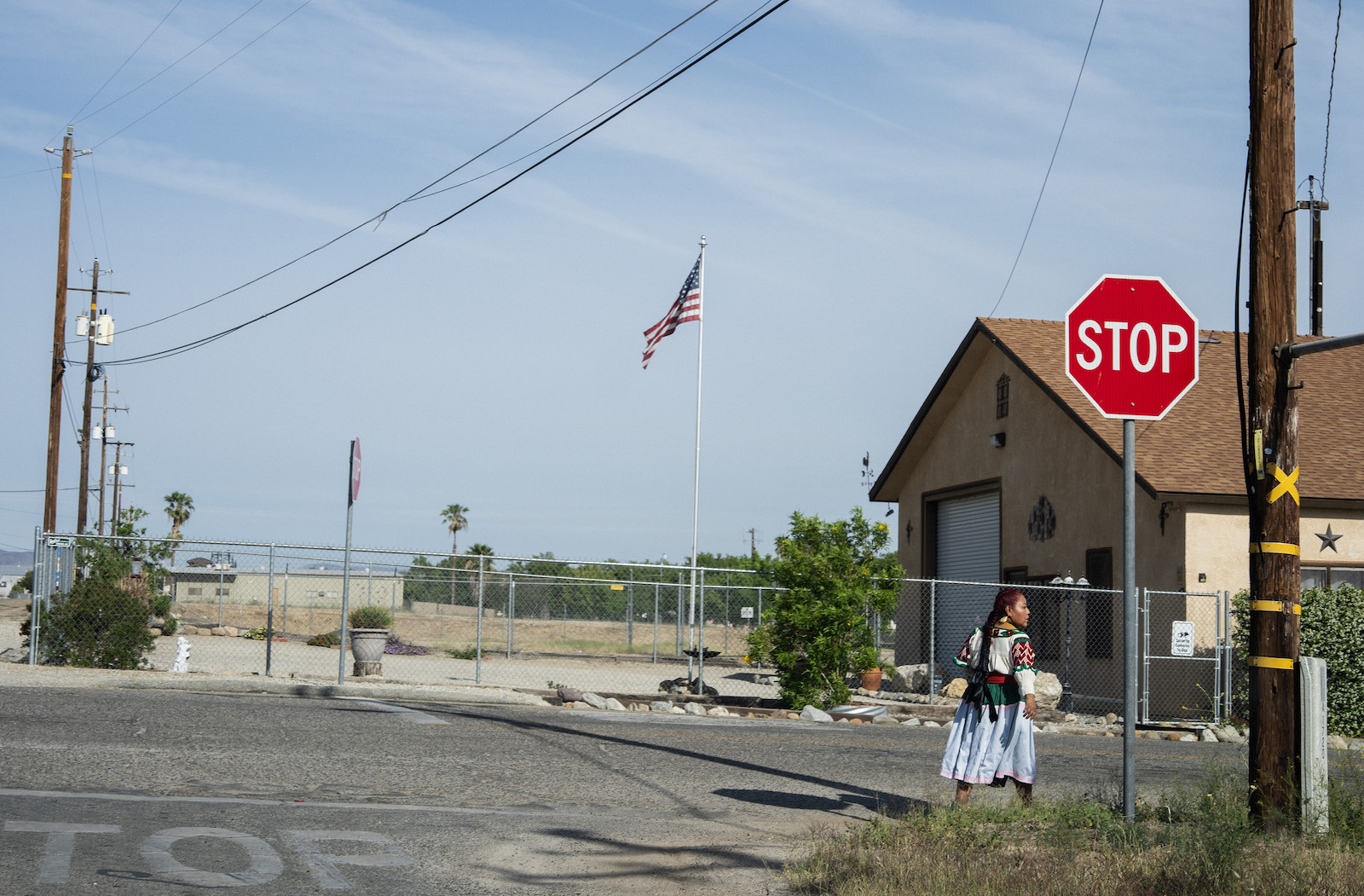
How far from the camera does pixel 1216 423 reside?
22.5 metres

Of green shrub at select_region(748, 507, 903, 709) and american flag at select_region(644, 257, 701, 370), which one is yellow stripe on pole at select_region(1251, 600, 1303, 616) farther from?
american flag at select_region(644, 257, 701, 370)

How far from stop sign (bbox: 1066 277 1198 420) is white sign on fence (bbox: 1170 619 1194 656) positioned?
1202 cm

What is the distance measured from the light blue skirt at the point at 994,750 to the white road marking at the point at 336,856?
12.9 feet

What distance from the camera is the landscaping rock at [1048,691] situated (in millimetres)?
20047

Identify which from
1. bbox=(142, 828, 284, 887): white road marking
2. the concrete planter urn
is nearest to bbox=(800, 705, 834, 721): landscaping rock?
the concrete planter urn

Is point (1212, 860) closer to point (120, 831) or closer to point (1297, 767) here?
point (1297, 767)

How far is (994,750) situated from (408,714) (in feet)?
24.7

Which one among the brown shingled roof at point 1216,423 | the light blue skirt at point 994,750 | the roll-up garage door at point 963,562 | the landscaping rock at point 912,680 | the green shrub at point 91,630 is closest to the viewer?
the light blue skirt at point 994,750

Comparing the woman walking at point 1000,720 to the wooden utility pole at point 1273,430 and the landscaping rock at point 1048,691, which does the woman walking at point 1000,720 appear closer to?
the wooden utility pole at point 1273,430

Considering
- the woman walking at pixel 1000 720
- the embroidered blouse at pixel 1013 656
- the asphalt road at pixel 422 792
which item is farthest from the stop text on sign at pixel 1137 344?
the asphalt road at pixel 422 792


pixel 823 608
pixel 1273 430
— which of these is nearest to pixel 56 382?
pixel 823 608

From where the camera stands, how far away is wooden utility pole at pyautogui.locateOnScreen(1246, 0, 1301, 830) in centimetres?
768

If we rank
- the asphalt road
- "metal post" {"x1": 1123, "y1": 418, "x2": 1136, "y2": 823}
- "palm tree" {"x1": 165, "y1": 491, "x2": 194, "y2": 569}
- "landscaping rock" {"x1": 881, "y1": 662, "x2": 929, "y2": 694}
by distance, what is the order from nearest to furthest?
the asphalt road
"metal post" {"x1": 1123, "y1": 418, "x2": 1136, "y2": 823}
"landscaping rock" {"x1": 881, "y1": 662, "x2": 929, "y2": 694}
"palm tree" {"x1": 165, "y1": 491, "x2": 194, "y2": 569}

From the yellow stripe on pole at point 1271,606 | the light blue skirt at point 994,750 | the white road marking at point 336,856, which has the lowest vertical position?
the white road marking at point 336,856
